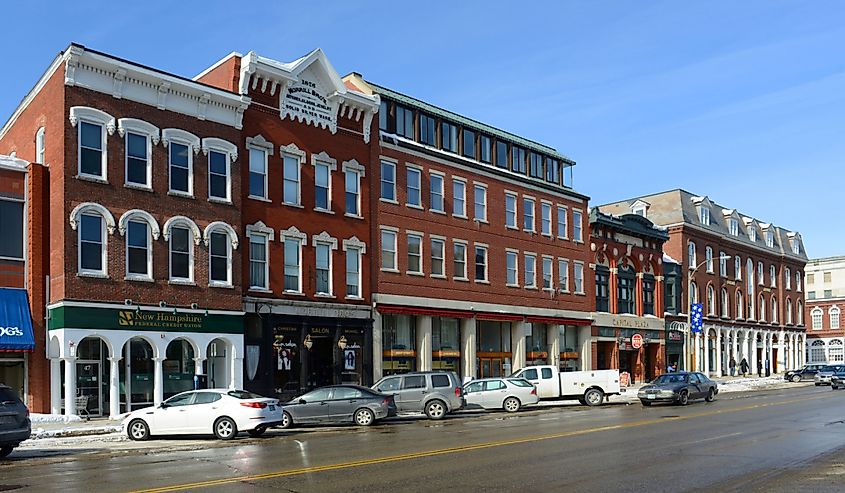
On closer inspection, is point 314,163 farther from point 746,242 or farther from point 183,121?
point 746,242

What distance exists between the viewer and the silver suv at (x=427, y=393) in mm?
30734

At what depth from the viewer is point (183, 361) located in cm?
3328

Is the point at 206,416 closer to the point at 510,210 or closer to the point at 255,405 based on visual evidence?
the point at 255,405

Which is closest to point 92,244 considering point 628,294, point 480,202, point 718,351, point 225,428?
point 225,428

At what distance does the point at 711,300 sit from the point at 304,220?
45.4 m

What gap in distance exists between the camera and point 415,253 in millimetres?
43250

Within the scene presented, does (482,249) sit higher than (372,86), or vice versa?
(372,86)

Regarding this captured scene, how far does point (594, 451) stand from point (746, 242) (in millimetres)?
65761

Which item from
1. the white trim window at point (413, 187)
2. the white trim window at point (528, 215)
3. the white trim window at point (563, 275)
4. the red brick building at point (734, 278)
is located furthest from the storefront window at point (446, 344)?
the red brick building at point (734, 278)

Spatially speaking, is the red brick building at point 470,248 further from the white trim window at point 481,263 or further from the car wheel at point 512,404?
the car wheel at point 512,404

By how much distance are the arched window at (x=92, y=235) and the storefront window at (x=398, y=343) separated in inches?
574

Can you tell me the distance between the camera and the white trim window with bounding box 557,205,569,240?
52.8m

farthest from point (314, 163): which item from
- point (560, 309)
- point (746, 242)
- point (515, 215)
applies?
point (746, 242)

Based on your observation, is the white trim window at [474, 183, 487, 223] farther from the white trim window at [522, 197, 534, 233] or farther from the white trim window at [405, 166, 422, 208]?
the white trim window at [405, 166, 422, 208]
